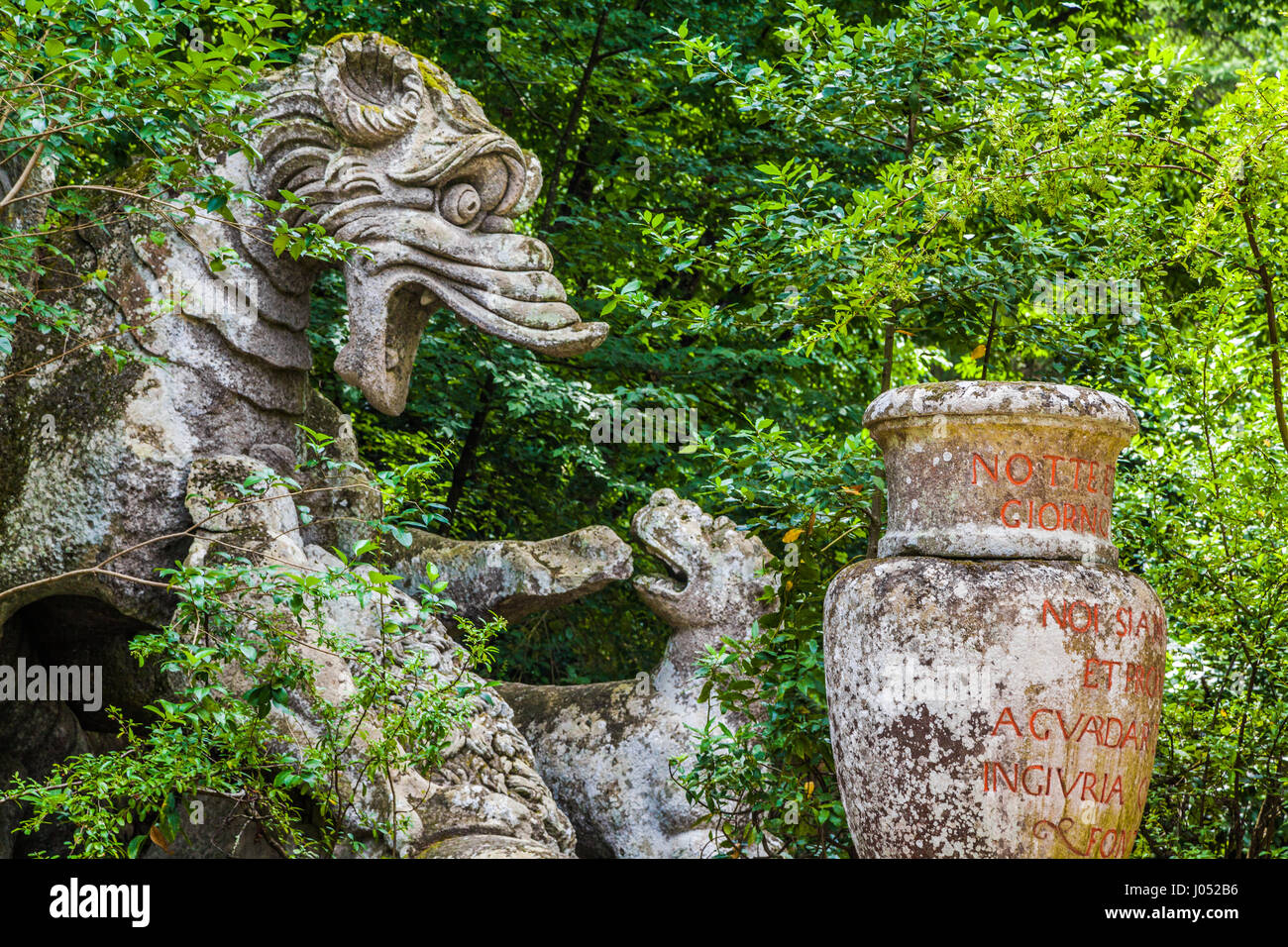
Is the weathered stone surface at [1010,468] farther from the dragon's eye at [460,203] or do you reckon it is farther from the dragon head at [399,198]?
the dragon's eye at [460,203]

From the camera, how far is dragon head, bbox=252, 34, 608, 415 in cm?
386

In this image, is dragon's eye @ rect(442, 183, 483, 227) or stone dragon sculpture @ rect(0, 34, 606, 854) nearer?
stone dragon sculpture @ rect(0, 34, 606, 854)

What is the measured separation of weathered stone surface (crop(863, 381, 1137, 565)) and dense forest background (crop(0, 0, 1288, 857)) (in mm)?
678

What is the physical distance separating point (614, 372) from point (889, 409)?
14.8 feet

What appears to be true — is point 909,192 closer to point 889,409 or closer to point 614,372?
point 889,409

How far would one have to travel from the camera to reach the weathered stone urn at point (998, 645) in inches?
116

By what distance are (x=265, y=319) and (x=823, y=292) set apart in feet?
5.47

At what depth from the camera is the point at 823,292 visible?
14.0 feet

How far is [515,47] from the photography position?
702 cm

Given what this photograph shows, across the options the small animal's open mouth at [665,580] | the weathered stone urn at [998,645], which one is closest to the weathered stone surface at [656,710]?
the small animal's open mouth at [665,580]

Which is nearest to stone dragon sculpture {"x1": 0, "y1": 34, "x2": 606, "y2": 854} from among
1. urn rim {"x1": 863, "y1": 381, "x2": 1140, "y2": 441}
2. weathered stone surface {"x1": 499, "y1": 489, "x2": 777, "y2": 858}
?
weathered stone surface {"x1": 499, "y1": 489, "x2": 777, "y2": 858}

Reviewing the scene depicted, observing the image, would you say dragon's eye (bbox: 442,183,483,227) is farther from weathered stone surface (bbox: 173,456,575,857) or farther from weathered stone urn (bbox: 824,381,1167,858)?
weathered stone urn (bbox: 824,381,1167,858)

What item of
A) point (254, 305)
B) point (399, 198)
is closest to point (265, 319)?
point (254, 305)
